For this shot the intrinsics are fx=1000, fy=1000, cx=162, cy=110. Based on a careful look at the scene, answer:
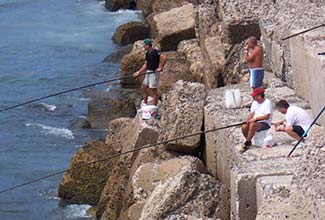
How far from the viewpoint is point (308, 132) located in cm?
1099

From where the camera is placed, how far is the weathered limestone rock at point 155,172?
12633 millimetres

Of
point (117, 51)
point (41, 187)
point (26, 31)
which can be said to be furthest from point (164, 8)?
point (41, 187)

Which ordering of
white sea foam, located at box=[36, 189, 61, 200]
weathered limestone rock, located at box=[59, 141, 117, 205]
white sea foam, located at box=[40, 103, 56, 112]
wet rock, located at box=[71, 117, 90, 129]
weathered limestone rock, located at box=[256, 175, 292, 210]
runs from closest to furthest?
weathered limestone rock, located at box=[256, 175, 292, 210], weathered limestone rock, located at box=[59, 141, 117, 205], white sea foam, located at box=[36, 189, 61, 200], wet rock, located at box=[71, 117, 90, 129], white sea foam, located at box=[40, 103, 56, 112]

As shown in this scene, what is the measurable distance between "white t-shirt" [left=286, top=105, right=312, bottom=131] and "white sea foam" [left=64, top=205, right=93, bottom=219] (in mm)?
5387

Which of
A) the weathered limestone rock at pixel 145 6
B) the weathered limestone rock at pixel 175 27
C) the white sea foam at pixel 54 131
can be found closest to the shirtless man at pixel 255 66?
the white sea foam at pixel 54 131

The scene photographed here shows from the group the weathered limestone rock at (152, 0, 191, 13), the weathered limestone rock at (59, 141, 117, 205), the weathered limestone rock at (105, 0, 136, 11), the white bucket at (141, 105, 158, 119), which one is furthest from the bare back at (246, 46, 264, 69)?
the weathered limestone rock at (105, 0, 136, 11)

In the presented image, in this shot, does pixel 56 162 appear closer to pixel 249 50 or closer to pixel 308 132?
pixel 249 50

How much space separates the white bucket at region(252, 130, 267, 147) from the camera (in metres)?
11.5

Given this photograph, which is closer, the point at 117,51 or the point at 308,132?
the point at 308,132

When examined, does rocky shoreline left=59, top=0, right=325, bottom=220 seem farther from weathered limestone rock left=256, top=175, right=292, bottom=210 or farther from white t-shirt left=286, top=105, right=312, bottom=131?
white t-shirt left=286, top=105, right=312, bottom=131

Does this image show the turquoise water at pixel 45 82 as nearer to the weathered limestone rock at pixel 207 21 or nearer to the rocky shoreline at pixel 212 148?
the rocky shoreline at pixel 212 148

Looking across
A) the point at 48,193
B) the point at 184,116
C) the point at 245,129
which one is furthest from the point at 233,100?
the point at 48,193

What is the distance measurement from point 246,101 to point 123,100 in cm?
840

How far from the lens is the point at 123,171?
1505 cm
